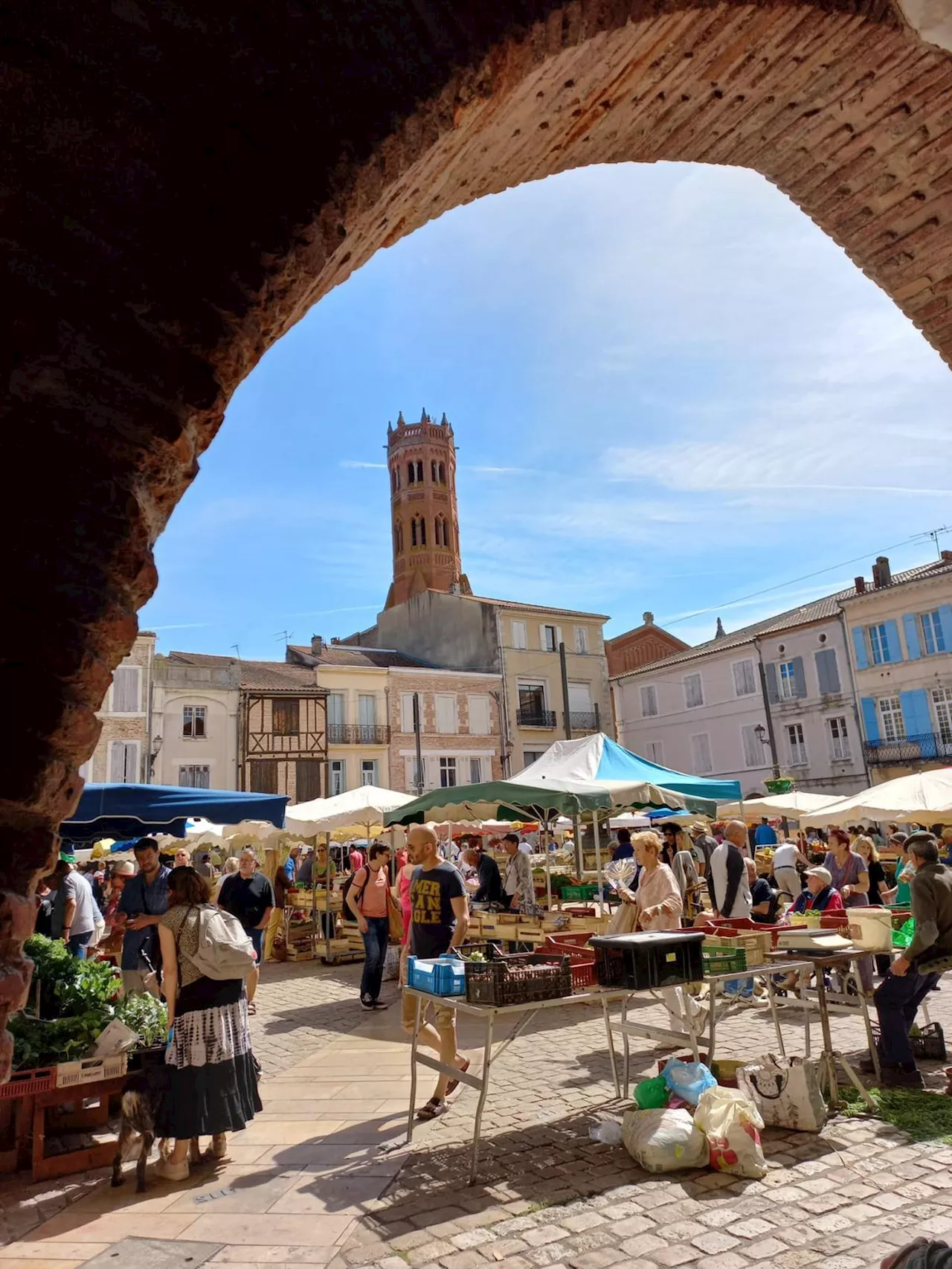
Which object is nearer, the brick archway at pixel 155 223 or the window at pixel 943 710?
the brick archway at pixel 155 223

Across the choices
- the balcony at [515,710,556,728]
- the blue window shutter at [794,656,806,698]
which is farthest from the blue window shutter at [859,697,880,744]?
the balcony at [515,710,556,728]

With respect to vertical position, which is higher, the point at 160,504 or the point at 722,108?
the point at 722,108

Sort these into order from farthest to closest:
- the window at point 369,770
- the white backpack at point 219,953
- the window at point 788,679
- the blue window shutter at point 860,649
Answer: the window at point 788,679
the window at point 369,770
the blue window shutter at point 860,649
the white backpack at point 219,953

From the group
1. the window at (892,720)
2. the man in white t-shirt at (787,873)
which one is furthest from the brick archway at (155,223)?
the window at (892,720)

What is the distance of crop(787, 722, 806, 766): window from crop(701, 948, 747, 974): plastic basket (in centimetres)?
3169

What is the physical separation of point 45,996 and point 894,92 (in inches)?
234

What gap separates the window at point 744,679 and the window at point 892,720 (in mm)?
5332

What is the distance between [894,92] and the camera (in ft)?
9.36

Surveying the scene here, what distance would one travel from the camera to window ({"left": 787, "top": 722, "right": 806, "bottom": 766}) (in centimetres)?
3453

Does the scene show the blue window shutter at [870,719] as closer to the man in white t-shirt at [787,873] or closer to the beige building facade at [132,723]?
the man in white t-shirt at [787,873]

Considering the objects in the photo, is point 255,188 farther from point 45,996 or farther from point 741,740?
point 741,740

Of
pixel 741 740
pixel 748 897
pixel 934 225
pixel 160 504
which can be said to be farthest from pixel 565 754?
pixel 741 740

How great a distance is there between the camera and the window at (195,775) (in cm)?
3098

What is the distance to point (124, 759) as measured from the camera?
98.6 feet
